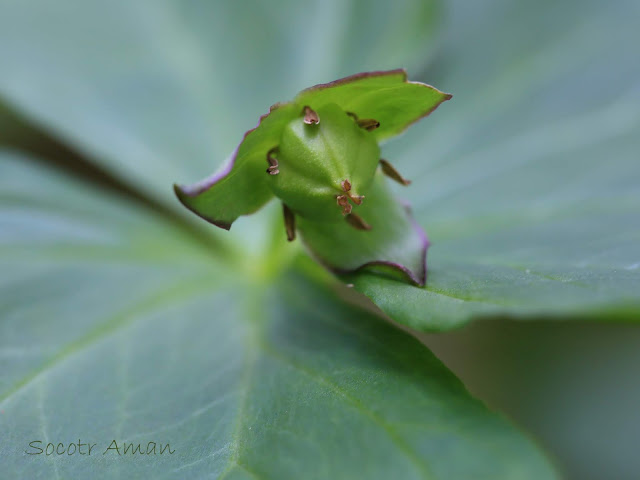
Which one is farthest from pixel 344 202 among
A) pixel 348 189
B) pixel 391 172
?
pixel 391 172

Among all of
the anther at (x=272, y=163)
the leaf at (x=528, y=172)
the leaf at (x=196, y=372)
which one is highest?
the anther at (x=272, y=163)

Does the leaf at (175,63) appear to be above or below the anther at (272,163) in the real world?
above

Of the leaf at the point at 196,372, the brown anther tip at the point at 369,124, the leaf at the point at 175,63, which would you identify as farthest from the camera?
the leaf at the point at 175,63

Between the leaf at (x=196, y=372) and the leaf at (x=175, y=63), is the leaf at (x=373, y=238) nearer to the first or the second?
the leaf at (x=196, y=372)

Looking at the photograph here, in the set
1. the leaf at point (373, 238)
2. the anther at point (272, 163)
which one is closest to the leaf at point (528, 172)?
the leaf at point (373, 238)

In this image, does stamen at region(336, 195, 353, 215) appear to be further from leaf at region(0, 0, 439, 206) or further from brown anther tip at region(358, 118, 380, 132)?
leaf at region(0, 0, 439, 206)

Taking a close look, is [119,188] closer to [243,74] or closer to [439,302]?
[243,74]

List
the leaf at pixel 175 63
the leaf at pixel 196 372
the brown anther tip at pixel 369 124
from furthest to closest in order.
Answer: the leaf at pixel 175 63, the brown anther tip at pixel 369 124, the leaf at pixel 196 372

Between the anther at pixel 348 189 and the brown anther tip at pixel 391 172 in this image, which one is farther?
the brown anther tip at pixel 391 172
